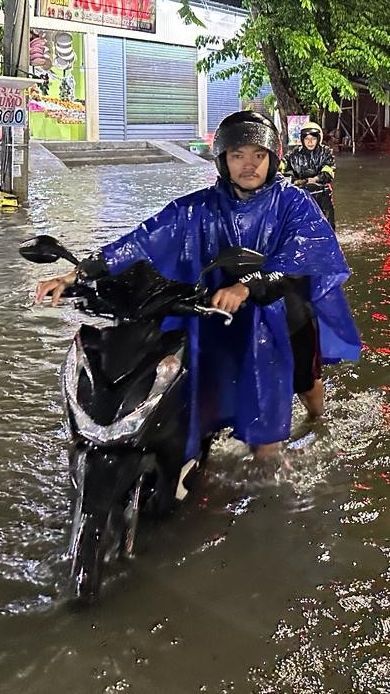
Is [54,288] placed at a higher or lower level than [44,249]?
lower

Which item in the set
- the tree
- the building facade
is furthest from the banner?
the tree

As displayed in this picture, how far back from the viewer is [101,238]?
9727 millimetres

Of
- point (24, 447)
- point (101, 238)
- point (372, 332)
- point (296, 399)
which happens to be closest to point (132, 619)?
point (24, 447)

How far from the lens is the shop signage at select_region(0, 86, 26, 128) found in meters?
12.7

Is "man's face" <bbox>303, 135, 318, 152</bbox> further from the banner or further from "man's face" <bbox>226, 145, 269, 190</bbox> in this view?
the banner

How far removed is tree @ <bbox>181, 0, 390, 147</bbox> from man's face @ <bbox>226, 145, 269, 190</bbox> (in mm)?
7860

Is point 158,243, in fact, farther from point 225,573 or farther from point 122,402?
point 225,573

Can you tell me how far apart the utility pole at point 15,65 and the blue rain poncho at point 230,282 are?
10.5 m

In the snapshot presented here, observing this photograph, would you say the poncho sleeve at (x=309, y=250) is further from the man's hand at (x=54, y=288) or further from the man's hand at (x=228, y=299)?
the man's hand at (x=54, y=288)

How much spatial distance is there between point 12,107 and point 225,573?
11.3m

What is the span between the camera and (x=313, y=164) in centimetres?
882

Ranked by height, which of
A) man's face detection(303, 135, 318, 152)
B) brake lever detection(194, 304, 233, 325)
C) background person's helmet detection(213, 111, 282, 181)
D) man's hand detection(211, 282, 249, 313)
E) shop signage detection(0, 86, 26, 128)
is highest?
shop signage detection(0, 86, 26, 128)

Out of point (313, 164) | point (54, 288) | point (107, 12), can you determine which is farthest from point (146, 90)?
point (54, 288)

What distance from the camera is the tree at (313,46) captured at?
10.8 metres
